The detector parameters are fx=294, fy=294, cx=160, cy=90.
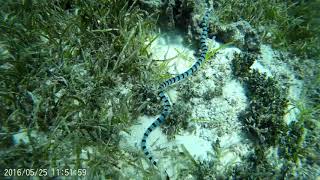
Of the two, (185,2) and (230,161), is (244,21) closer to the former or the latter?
(185,2)

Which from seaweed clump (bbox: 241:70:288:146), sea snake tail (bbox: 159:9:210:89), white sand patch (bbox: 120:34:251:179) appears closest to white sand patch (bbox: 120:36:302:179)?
white sand patch (bbox: 120:34:251:179)

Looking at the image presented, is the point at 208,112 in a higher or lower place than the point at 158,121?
lower

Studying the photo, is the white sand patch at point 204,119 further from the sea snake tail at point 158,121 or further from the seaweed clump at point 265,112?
the seaweed clump at point 265,112

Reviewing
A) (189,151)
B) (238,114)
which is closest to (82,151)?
(189,151)

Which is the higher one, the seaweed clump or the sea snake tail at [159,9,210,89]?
the sea snake tail at [159,9,210,89]

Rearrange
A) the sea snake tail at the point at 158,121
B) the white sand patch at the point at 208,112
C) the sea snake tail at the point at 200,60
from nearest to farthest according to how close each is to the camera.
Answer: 1. the sea snake tail at the point at 158,121
2. the white sand patch at the point at 208,112
3. the sea snake tail at the point at 200,60

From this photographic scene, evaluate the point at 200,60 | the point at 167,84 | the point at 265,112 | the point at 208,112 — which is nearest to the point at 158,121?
the point at 167,84

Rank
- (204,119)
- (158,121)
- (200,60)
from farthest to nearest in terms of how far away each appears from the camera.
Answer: (200,60), (204,119), (158,121)

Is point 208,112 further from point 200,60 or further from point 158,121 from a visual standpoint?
point 200,60

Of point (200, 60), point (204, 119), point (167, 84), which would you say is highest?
point (200, 60)

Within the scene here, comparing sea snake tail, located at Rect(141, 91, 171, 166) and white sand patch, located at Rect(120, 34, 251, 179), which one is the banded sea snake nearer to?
sea snake tail, located at Rect(141, 91, 171, 166)

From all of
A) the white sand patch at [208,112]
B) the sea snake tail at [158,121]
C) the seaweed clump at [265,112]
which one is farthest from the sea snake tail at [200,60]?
the seaweed clump at [265,112]

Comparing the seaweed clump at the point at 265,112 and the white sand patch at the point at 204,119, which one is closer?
the white sand patch at the point at 204,119

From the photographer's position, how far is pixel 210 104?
5.18 metres
